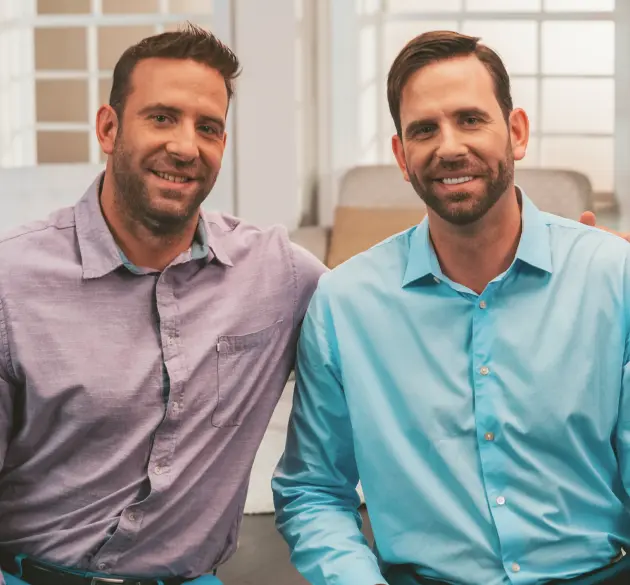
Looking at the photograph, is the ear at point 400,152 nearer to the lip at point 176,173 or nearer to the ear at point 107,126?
the lip at point 176,173

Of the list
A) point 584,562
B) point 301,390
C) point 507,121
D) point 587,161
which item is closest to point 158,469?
point 301,390

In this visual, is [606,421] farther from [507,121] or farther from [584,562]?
[507,121]

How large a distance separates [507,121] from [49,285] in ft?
2.54

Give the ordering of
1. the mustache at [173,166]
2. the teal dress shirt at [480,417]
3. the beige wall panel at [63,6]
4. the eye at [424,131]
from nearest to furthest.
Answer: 1. the teal dress shirt at [480,417]
2. the eye at [424,131]
3. the mustache at [173,166]
4. the beige wall panel at [63,6]

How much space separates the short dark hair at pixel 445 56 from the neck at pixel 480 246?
170 millimetres

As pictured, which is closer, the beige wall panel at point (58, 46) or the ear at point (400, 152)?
the ear at point (400, 152)

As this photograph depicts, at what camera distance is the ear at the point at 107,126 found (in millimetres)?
1679

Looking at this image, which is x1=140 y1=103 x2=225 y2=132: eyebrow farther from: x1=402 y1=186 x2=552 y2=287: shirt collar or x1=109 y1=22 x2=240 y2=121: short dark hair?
x1=402 y1=186 x2=552 y2=287: shirt collar

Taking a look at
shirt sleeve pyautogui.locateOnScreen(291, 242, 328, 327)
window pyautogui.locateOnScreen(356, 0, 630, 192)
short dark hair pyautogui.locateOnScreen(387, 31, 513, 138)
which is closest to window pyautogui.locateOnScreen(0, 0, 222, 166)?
window pyautogui.locateOnScreen(356, 0, 630, 192)

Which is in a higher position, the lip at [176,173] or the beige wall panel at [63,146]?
the beige wall panel at [63,146]

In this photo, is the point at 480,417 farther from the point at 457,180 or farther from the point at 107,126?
the point at 107,126

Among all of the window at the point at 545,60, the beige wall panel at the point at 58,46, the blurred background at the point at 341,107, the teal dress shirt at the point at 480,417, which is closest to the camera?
the teal dress shirt at the point at 480,417

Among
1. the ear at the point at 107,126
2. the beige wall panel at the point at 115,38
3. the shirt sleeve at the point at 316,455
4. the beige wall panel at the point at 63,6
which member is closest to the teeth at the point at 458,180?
the shirt sleeve at the point at 316,455

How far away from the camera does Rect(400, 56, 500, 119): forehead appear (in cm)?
146
